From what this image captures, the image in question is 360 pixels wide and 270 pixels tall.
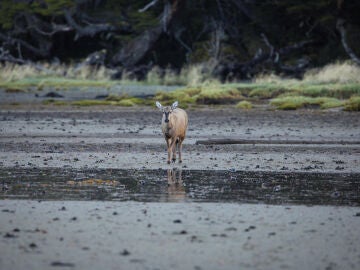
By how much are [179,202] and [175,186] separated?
1.66 m

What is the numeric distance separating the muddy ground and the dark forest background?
32023 millimetres

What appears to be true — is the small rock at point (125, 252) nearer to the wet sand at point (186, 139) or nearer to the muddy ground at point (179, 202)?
the muddy ground at point (179, 202)

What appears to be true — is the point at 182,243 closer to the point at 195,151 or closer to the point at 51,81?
the point at 195,151

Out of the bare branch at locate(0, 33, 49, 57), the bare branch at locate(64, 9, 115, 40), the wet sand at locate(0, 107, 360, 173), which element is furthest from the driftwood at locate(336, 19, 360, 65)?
the bare branch at locate(0, 33, 49, 57)

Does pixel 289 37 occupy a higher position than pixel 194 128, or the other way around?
pixel 289 37

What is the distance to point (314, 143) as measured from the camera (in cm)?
2097

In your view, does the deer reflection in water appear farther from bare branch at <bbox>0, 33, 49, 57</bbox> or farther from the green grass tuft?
bare branch at <bbox>0, 33, 49, 57</bbox>

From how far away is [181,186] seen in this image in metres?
13.2

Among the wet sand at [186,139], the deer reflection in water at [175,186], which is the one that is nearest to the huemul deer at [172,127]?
the wet sand at [186,139]

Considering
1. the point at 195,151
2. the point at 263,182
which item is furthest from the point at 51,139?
the point at 263,182

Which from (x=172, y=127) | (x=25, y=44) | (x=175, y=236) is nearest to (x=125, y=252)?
(x=175, y=236)

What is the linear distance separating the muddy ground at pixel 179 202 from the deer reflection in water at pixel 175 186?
0.06 feet

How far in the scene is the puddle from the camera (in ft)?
39.1

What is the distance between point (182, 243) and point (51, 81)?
44.6m
